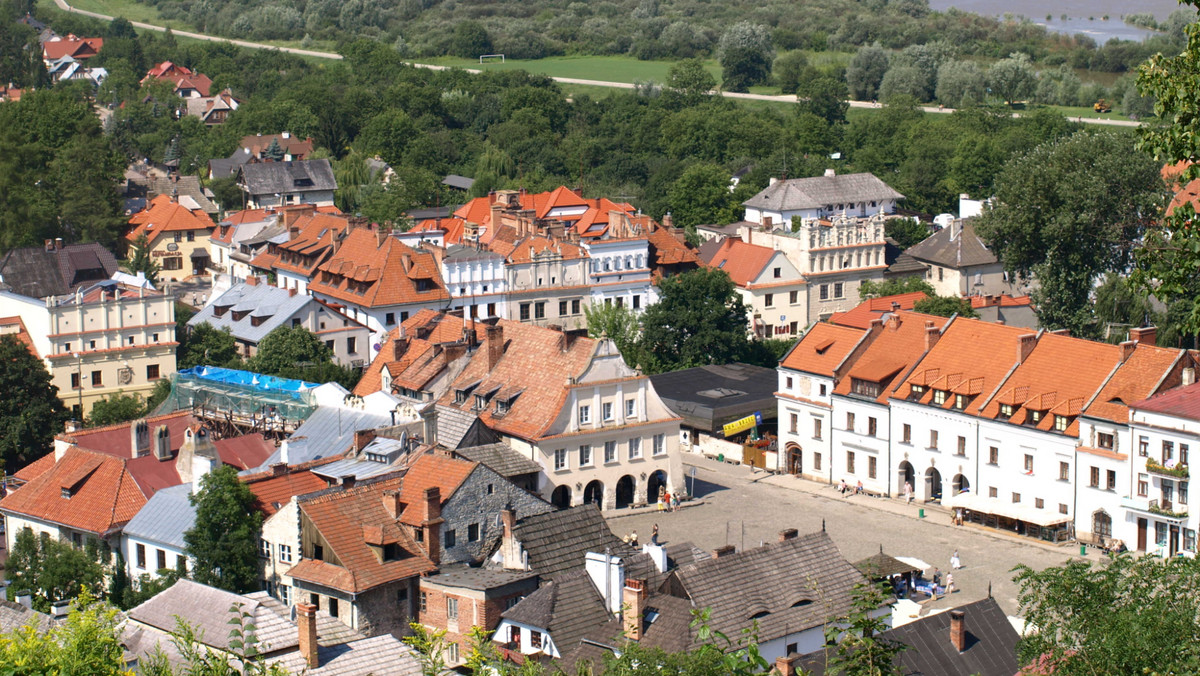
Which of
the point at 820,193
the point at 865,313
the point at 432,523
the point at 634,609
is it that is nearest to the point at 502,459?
the point at 432,523

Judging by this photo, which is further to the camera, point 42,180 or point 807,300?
point 42,180

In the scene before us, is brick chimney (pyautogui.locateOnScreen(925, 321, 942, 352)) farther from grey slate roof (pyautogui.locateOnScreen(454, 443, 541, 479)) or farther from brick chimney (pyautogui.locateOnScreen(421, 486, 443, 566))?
brick chimney (pyautogui.locateOnScreen(421, 486, 443, 566))

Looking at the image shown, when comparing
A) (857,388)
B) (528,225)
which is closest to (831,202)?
(528,225)

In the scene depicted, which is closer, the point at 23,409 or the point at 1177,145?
the point at 1177,145

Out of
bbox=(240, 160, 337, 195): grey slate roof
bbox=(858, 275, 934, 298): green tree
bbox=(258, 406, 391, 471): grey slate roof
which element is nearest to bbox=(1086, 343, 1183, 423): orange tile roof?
bbox=(258, 406, 391, 471): grey slate roof

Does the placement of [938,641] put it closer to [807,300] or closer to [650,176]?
[807,300]

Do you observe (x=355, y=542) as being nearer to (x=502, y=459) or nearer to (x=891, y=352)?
(x=502, y=459)
